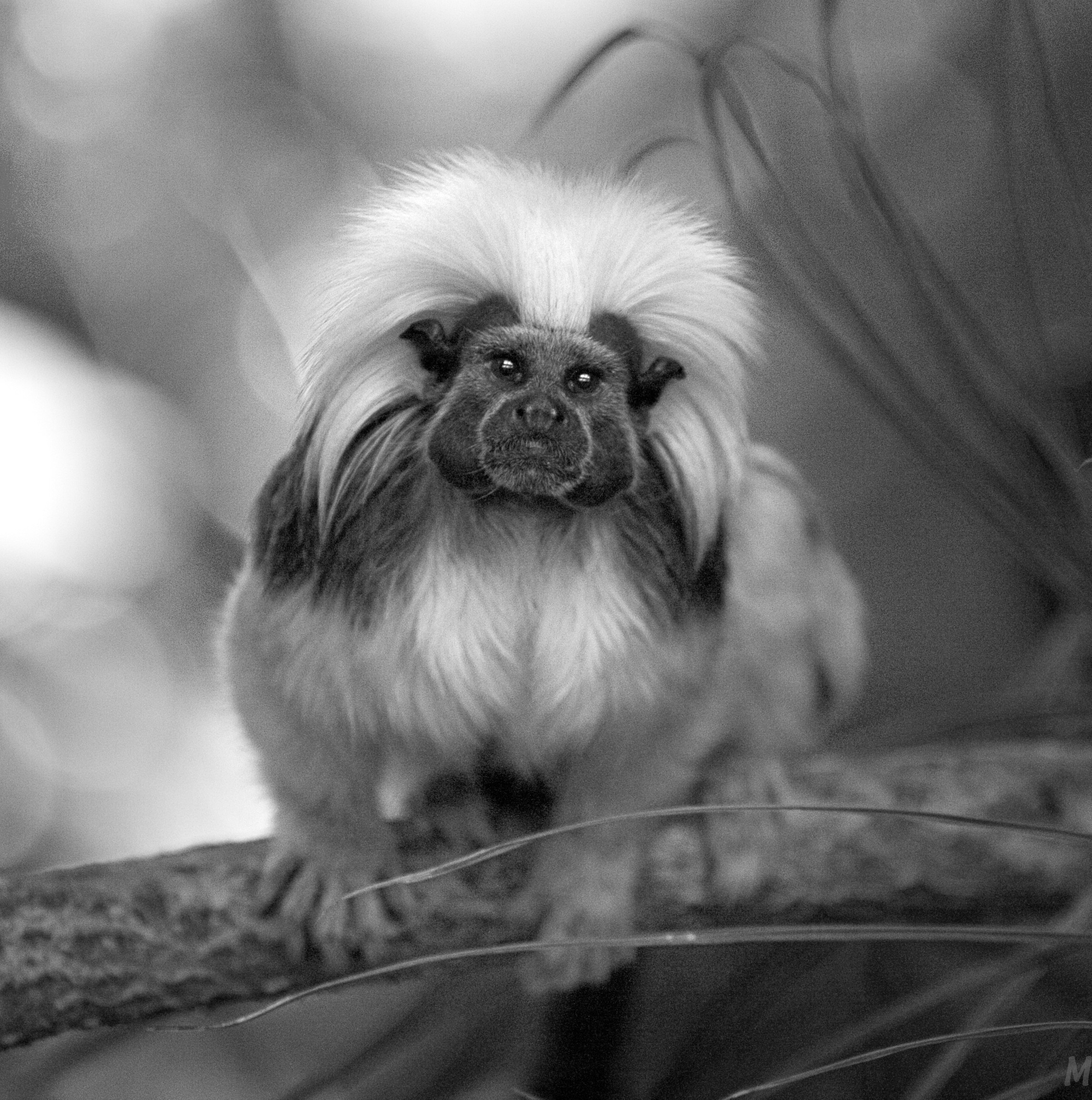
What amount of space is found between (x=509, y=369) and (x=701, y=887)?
0.76 m

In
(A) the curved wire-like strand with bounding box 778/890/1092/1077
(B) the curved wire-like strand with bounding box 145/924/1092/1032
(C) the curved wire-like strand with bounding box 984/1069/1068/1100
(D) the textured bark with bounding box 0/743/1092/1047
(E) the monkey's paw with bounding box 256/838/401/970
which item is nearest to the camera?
(B) the curved wire-like strand with bounding box 145/924/1092/1032

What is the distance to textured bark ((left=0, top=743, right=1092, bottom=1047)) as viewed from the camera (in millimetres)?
1618

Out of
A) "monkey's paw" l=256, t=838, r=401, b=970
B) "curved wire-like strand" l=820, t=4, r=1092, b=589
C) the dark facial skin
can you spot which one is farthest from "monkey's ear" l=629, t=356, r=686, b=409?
"monkey's paw" l=256, t=838, r=401, b=970

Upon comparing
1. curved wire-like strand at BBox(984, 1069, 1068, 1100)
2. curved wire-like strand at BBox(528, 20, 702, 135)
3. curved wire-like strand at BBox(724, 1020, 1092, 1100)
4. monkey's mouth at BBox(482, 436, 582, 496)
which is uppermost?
curved wire-like strand at BBox(528, 20, 702, 135)

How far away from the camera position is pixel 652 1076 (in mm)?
1867

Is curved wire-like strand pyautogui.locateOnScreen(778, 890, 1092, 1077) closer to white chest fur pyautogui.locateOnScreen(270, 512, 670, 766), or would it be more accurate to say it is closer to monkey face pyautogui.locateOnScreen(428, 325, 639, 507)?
white chest fur pyautogui.locateOnScreen(270, 512, 670, 766)

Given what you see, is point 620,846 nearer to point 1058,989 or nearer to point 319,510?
point 319,510

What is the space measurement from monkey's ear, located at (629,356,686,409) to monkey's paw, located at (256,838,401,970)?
0.73m

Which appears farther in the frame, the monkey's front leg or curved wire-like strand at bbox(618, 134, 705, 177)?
the monkey's front leg

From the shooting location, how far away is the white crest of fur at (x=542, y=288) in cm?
158

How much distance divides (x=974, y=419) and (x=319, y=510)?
2.68 ft

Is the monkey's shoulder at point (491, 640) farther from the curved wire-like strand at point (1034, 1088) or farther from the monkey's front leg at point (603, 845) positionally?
the curved wire-like strand at point (1034, 1088)

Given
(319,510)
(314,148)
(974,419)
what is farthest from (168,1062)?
(314,148)

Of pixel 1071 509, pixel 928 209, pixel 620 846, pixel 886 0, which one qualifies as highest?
pixel 886 0
